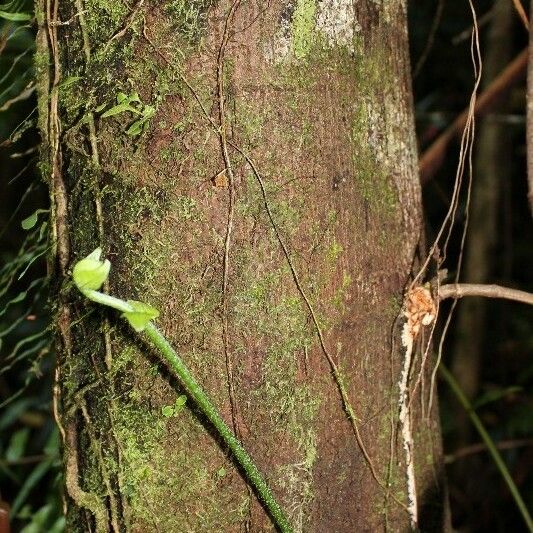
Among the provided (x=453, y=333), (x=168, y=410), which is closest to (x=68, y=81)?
(x=168, y=410)

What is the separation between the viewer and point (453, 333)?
3471mm

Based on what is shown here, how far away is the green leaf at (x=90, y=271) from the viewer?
724 millimetres

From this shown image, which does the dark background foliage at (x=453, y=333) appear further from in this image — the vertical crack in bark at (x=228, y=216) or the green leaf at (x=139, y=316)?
the green leaf at (x=139, y=316)

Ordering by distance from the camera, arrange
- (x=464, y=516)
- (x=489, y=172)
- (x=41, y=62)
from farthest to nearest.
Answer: (x=489, y=172) < (x=464, y=516) < (x=41, y=62)

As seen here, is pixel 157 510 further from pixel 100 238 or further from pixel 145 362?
pixel 100 238

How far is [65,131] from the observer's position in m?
0.93

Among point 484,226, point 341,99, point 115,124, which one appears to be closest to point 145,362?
point 115,124

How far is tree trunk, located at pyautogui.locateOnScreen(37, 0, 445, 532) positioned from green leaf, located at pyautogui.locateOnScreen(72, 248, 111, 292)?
16 centimetres

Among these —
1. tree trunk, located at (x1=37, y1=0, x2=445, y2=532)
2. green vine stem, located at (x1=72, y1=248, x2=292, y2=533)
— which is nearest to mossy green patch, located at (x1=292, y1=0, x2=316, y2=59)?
tree trunk, located at (x1=37, y1=0, x2=445, y2=532)

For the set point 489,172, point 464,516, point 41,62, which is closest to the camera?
point 41,62

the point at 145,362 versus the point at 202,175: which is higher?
the point at 202,175

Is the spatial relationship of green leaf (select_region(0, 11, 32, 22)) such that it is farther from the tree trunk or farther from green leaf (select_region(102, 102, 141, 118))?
green leaf (select_region(102, 102, 141, 118))

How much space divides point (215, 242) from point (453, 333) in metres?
2.81

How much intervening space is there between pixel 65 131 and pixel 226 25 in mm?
258
